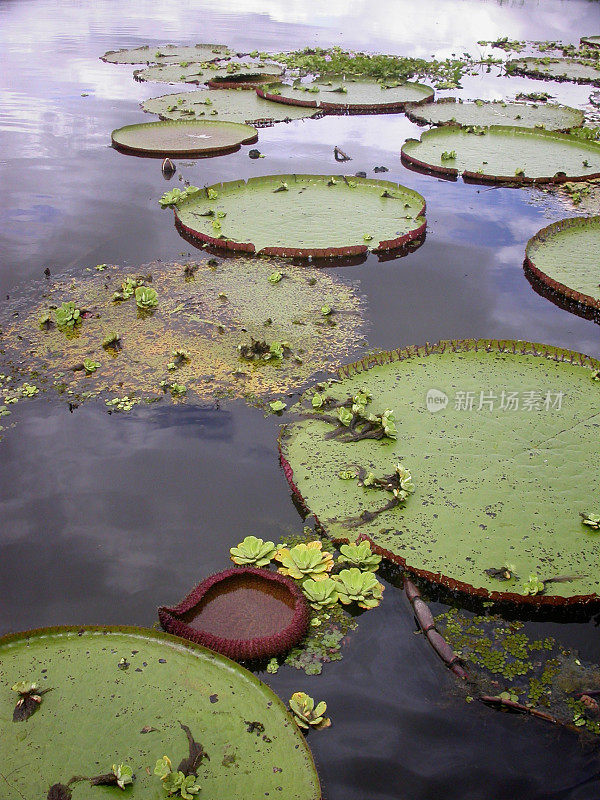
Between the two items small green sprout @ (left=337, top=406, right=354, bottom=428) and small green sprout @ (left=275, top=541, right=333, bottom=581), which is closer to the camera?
small green sprout @ (left=275, top=541, right=333, bottom=581)

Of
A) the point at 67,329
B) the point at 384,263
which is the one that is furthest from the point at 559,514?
the point at 67,329

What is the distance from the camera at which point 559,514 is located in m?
4.04

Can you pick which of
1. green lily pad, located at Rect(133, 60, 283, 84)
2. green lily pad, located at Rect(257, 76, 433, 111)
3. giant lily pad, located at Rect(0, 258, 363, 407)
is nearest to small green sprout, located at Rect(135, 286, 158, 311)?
giant lily pad, located at Rect(0, 258, 363, 407)

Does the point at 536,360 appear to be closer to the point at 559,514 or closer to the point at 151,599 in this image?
the point at 559,514

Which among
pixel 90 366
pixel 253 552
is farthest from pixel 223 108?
pixel 253 552

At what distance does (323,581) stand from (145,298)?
3750 millimetres

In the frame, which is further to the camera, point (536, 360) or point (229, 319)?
point (229, 319)

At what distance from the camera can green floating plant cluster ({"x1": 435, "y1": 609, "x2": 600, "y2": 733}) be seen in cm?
316

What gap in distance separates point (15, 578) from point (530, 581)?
2.84 meters

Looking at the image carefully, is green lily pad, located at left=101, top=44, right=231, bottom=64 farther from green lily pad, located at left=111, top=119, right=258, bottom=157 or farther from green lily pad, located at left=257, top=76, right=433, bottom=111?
green lily pad, located at left=111, top=119, right=258, bottom=157

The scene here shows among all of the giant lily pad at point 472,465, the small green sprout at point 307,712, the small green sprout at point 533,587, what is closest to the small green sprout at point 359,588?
the giant lily pad at point 472,465

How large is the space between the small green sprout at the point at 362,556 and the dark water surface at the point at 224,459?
0.21m

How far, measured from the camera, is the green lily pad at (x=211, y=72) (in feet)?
46.2

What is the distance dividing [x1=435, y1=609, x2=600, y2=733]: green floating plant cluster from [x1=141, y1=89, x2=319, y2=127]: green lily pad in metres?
10.4
